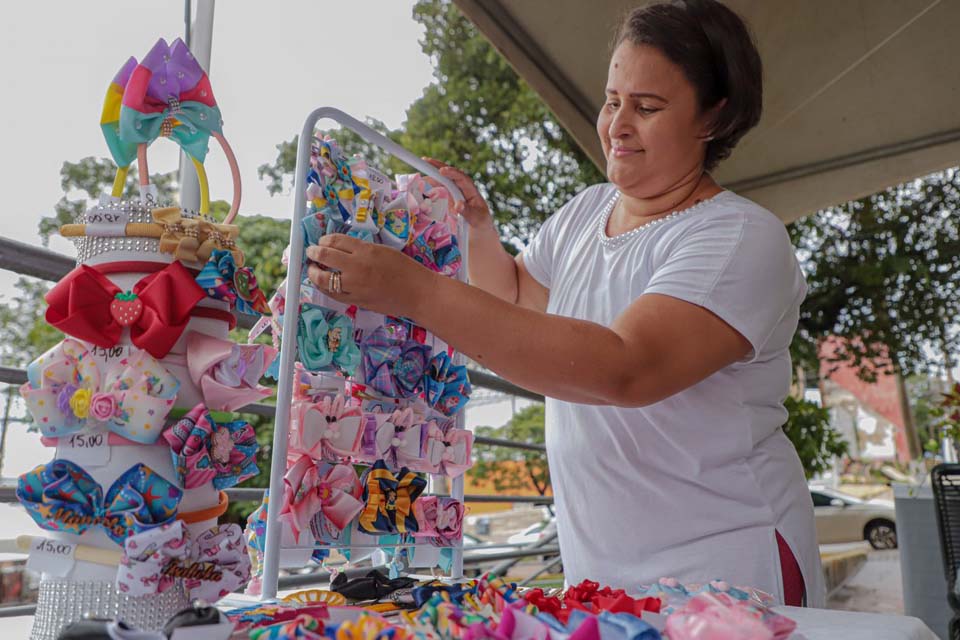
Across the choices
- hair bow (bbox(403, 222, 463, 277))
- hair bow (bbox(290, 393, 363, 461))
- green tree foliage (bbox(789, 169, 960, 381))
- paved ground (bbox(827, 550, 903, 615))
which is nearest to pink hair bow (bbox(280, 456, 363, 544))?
hair bow (bbox(290, 393, 363, 461))

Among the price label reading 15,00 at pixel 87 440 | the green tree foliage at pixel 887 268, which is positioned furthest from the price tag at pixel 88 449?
the green tree foliage at pixel 887 268

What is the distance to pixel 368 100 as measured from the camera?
6379 mm

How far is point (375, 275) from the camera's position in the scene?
0.88 m

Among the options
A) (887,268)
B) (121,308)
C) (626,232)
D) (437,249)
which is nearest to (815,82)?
(626,232)

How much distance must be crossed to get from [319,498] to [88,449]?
0.37 metres

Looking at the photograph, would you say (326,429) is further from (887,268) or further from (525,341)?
(887,268)

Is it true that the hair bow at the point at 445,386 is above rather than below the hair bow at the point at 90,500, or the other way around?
above

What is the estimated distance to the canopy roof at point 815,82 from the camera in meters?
2.36

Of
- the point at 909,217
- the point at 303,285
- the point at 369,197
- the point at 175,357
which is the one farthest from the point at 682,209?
the point at 909,217

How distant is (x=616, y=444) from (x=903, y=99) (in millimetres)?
2155

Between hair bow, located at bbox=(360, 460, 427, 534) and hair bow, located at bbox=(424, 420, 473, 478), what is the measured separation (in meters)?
0.05

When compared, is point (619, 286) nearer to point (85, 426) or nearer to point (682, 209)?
point (682, 209)

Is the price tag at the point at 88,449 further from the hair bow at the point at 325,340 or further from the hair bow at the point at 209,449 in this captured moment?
the hair bow at the point at 325,340

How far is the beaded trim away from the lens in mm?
637
